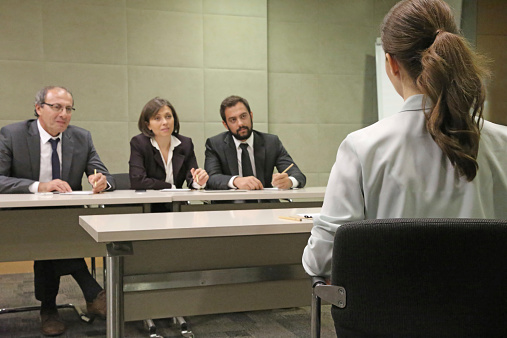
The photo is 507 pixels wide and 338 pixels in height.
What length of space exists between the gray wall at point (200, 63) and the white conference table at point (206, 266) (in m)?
3.34

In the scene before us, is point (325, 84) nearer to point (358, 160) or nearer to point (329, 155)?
point (329, 155)

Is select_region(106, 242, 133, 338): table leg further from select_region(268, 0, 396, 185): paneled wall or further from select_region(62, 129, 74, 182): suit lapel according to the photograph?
select_region(268, 0, 396, 185): paneled wall

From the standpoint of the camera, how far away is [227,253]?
232cm

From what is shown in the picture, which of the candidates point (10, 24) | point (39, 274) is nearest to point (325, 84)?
point (10, 24)

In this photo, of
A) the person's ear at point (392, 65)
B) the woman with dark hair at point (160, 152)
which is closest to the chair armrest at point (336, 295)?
the person's ear at point (392, 65)

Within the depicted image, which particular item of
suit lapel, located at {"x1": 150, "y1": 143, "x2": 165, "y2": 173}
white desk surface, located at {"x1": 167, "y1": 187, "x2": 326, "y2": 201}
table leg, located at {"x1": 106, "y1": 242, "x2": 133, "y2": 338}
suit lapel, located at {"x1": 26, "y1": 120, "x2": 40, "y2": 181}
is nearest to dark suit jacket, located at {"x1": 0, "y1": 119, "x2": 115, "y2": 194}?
suit lapel, located at {"x1": 26, "y1": 120, "x2": 40, "y2": 181}

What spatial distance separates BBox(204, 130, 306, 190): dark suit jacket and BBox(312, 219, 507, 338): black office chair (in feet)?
9.75

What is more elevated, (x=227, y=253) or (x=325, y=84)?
(x=325, y=84)

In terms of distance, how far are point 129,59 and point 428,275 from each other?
486cm

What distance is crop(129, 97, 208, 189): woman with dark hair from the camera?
3984 millimetres

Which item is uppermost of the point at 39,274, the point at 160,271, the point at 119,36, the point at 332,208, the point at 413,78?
the point at 119,36

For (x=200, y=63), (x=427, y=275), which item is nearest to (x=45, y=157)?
(x=200, y=63)

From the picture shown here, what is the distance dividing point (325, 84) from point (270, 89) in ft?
2.10

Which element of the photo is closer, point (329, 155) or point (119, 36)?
point (119, 36)
